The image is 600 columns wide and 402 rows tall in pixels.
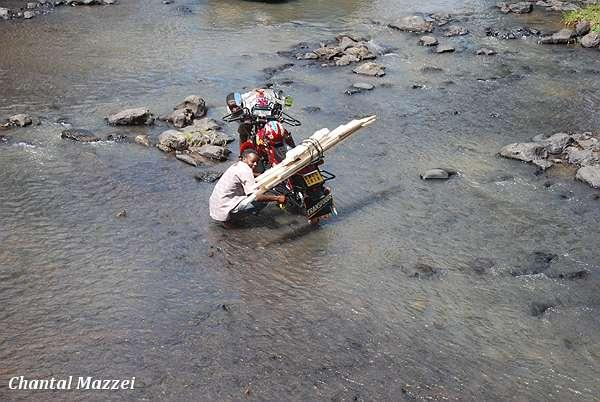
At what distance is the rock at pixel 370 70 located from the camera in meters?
18.5

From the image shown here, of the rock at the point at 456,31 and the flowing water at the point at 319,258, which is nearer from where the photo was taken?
the flowing water at the point at 319,258

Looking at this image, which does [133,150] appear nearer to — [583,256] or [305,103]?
[305,103]

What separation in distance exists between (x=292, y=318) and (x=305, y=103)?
9.01m

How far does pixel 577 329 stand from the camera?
8430mm

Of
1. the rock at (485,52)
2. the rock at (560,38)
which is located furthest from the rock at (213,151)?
the rock at (560,38)

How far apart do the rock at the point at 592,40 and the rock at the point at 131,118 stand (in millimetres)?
14954

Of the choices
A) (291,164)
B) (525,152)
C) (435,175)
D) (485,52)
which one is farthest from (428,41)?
(291,164)

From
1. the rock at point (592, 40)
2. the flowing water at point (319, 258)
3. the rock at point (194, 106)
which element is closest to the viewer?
the flowing water at point (319, 258)

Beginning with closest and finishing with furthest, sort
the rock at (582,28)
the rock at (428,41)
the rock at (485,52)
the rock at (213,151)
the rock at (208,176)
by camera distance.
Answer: the rock at (208,176) → the rock at (213,151) → the rock at (485,52) → the rock at (428,41) → the rock at (582,28)

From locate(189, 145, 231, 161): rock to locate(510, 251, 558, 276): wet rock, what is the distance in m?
Answer: 6.50

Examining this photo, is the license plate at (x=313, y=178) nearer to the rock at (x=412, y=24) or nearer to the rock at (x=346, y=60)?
the rock at (x=346, y=60)

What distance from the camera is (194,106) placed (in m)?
15.3

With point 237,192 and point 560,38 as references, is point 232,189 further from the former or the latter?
point 560,38

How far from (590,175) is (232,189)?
7.30 metres
